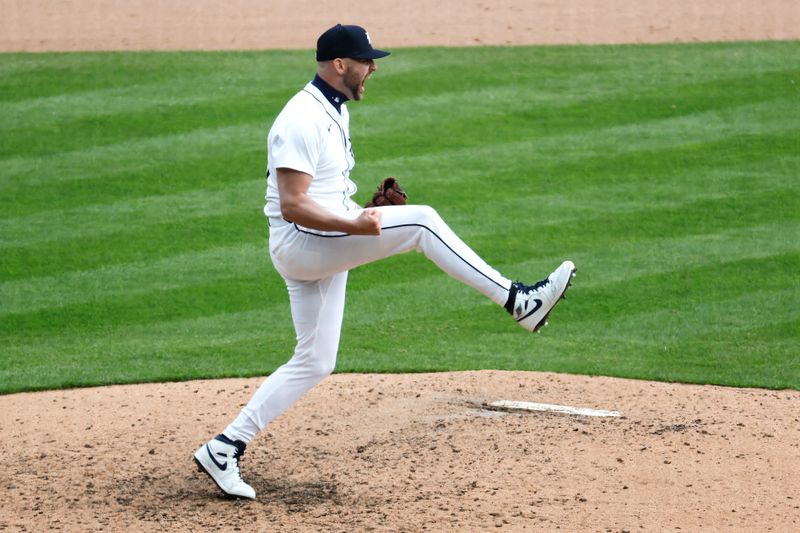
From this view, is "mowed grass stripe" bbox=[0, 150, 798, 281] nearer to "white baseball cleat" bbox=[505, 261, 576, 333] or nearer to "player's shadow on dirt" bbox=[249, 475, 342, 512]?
"player's shadow on dirt" bbox=[249, 475, 342, 512]

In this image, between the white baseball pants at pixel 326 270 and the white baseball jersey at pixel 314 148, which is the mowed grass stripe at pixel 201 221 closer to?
the white baseball pants at pixel 326 270

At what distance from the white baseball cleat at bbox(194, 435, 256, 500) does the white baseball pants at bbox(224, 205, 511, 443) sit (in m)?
0.07

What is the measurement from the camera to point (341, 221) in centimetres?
485

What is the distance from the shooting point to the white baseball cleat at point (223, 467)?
17.5 ft

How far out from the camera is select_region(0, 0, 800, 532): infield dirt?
16.7 feet

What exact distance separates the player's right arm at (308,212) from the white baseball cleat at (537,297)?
0.69m

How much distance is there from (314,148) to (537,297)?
1173 millimetres

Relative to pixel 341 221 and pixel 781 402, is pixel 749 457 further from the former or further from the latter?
pixel 341 221

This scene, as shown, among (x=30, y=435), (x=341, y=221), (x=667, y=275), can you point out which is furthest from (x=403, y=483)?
(x=667, y=275)

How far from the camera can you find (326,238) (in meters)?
5.15

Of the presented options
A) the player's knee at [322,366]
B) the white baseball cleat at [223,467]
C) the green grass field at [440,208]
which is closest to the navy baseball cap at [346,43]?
the player's knee at [322,366]

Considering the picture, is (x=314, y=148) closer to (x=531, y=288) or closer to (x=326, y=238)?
(x=326, y=238)

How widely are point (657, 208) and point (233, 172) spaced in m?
4.13

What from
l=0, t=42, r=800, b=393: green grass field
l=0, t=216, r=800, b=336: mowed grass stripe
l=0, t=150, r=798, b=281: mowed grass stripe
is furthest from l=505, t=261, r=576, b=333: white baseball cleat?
l=0, t=150, r=798, b=281: mowed grass stripe
